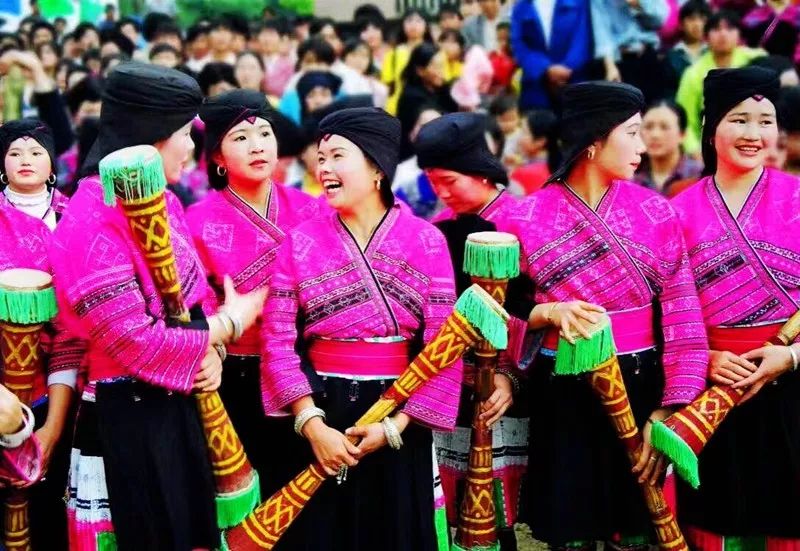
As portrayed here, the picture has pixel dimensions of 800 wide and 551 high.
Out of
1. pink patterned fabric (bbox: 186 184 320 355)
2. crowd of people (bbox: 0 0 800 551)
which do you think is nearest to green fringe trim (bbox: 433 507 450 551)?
crowd of people (bbox: 0 0 800 551)

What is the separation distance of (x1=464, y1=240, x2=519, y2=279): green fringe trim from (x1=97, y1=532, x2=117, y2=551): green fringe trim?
4.59ft

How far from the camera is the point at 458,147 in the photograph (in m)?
4.16

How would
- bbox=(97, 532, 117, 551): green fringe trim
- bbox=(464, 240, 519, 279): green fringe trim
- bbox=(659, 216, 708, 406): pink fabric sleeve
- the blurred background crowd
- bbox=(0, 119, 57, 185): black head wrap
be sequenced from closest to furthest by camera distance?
bbox=(97, 532, 117, 551): green fringe trim < bbox=(464, 240, 519, 279): green fringe trim < bbox=(659, 216, 708, 406): pink fabric sleeve < bbox=(0, 119, 57, 185): black head wrap < the blurred background crowd

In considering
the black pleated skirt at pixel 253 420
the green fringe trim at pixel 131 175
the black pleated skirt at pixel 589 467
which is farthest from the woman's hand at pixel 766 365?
the green fringe trim at pixel 131 175

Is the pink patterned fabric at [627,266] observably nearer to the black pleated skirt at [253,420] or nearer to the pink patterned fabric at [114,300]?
the black pleated skirt at [253,420]

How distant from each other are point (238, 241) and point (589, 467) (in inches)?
58.4

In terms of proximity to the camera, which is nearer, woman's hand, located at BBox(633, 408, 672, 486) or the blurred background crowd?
woman's hand, located at BBox(633, 408, 672, 486)

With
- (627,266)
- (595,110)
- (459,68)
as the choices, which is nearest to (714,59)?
(459,68)

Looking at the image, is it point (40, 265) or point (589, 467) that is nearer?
point (40, 265)

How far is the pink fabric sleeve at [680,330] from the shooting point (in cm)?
371

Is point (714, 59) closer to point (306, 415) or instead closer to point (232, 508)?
point (306, 415)

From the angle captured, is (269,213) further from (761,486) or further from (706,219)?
(761,486)

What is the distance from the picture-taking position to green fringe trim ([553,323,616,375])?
351 centimetres

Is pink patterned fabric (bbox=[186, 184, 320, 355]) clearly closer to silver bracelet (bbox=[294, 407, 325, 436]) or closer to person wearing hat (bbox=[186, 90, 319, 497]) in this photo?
person wearing hat (bbox=[186, 90, 319, 497])
